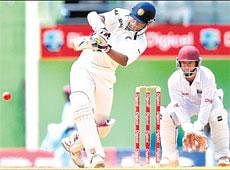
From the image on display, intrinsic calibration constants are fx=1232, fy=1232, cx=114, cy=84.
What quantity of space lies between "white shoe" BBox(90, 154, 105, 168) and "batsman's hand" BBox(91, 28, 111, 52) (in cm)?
99

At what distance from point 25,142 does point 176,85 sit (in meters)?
6.90

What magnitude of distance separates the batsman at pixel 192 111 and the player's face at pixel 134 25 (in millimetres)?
707

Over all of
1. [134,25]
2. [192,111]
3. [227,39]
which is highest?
[227,39]

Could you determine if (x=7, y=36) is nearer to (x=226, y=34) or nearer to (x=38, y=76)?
(x=38, y=76)

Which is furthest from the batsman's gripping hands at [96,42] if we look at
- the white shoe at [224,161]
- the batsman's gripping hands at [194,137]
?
the white shoe at [224,161]

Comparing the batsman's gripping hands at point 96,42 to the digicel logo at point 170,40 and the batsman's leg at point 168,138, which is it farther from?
the digicel logo at point 170,40

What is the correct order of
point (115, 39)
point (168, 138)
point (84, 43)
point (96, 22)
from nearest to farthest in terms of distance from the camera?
1. point (84, 43)
2. point (96, 22)
3. point (115, 39)
4. point (168, 138)

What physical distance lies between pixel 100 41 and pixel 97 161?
3.61ft

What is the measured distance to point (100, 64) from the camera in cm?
1178

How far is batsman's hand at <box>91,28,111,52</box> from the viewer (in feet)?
36.7

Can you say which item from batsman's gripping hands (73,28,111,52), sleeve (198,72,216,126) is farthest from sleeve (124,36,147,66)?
sleeve (198,72,216,126)

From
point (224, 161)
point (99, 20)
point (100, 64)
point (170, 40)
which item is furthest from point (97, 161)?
Result: point (170, 40)

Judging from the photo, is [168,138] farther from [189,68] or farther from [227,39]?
[227,39]

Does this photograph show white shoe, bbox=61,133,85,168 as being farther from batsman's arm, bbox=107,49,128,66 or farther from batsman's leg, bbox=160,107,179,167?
batsman's arm, bbox=107,49,128,66
